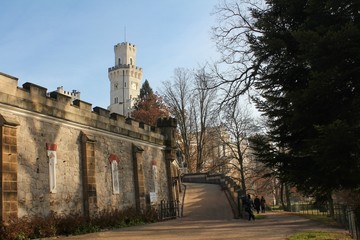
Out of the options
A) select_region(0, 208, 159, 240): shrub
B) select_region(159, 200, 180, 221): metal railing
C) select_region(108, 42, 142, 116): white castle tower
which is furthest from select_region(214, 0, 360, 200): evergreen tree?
select_region(108, 42, 142, 116): white castle tower

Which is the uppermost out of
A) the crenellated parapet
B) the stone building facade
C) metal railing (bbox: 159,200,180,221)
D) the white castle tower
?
the white castle tower

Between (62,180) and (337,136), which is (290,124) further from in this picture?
(62,180)

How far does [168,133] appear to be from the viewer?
28953 millimetres

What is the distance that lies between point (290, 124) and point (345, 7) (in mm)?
3753

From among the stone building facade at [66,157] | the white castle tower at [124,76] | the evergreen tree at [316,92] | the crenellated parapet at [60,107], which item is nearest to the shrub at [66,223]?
the stone building facade at [66,157]

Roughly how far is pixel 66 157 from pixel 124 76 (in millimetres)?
84629

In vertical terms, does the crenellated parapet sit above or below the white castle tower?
below

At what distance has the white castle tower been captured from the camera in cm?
10044

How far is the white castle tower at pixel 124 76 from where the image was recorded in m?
100

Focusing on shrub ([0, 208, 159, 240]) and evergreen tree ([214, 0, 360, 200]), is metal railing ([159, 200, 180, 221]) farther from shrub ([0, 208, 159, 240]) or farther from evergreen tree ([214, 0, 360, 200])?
evergreen tree ([214, 0, 360, 200])

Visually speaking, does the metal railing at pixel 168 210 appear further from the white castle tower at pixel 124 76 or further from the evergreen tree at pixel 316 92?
the white castle tower at pixel 124 76

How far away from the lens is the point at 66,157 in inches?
685

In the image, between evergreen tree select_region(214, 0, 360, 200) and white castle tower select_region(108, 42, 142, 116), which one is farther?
white castle tower select_region(108, 42, 142, 116)

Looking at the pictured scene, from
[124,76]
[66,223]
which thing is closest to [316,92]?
[66,223]
